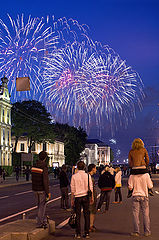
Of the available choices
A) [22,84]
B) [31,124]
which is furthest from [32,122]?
[22,84]

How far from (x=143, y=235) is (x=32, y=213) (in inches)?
263

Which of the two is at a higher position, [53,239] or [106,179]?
[106,179]

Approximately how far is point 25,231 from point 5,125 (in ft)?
235

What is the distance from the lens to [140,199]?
396 inches

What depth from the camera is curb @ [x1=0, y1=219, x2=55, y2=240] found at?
951cm

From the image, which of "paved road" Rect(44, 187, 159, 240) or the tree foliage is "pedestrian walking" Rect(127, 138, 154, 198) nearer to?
"paved road" Rect(44, 187, 159, 240)

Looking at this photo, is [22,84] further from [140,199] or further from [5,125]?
[5,125]

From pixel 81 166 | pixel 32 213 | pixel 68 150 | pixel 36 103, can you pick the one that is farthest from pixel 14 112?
pixel 81 166

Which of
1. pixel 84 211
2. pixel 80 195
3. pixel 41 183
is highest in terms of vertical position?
pixel 41 183

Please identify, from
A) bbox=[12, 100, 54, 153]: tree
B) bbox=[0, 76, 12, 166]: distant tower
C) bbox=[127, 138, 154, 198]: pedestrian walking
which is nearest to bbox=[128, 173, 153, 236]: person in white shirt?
bbox=[127, 138, 154, 198]: pedestrian walking

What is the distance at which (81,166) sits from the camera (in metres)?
10.8

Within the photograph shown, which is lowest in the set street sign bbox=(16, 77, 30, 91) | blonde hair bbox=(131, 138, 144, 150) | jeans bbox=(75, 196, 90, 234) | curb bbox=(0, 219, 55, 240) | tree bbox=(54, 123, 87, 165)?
curb bbox=(0, 219, 55, 240)

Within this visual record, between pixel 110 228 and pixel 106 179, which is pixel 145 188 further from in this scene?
pixel 106 179

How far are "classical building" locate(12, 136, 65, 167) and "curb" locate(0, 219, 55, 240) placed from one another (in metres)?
95.8
